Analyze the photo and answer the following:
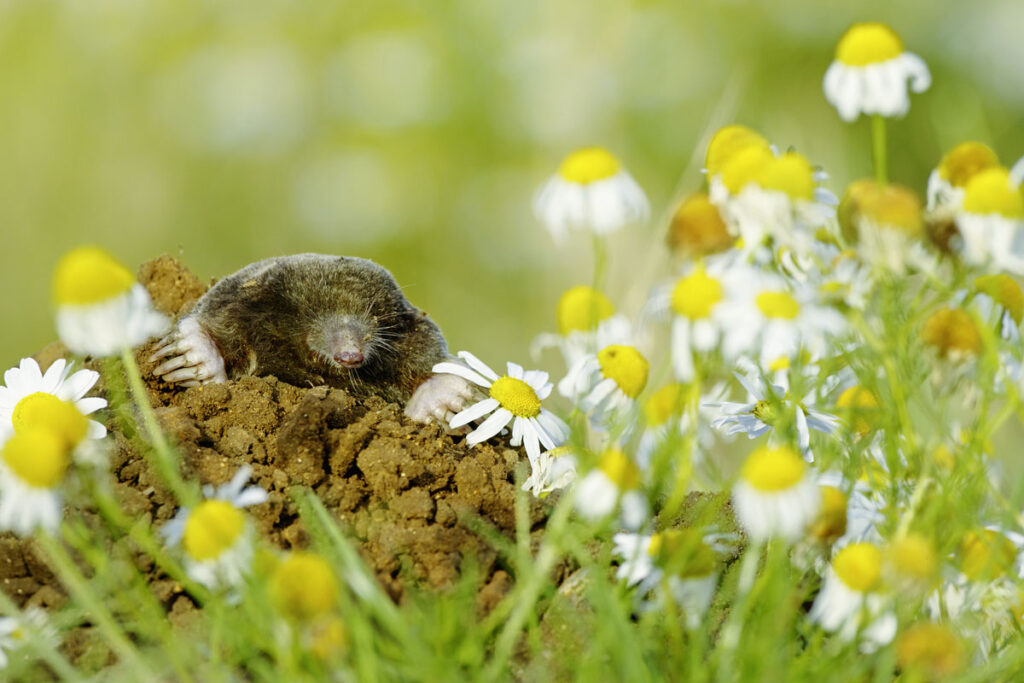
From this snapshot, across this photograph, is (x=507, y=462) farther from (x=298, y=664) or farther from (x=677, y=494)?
(x=298, y=664)

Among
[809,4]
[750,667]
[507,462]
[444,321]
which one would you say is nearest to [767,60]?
[809,4]

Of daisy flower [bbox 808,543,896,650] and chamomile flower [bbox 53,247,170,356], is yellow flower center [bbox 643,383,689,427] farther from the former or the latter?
chamomile flower [bbox 53,247,170,356]

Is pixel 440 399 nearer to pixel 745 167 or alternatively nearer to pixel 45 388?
pixel 45 388

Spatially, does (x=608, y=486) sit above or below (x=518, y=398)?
above

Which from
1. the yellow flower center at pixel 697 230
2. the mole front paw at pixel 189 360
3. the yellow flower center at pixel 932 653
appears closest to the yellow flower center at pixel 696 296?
the yellow flower center at pixel 697 230

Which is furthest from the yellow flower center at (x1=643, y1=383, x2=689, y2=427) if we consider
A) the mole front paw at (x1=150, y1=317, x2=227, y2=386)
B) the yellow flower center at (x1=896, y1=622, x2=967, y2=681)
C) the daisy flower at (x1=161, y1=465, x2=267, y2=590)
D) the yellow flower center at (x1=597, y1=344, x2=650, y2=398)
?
the mole front paw at (x1=150, y1=317, x2=227, y2=386)

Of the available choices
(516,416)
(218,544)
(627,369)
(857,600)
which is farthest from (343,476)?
(857,600)
